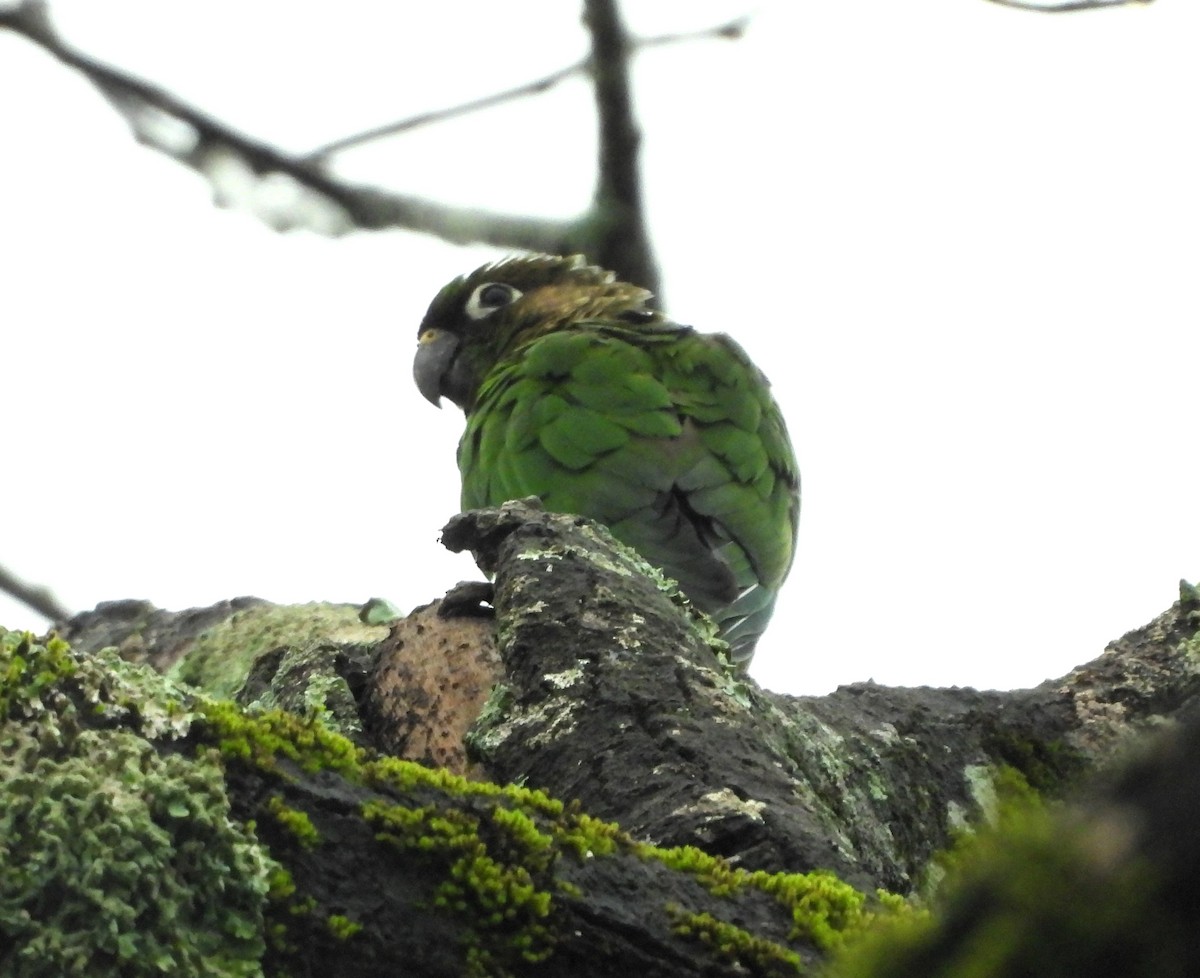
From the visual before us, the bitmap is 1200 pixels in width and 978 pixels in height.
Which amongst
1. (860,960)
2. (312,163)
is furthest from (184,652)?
(860,960)

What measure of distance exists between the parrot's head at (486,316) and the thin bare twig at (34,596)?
8.93 feet

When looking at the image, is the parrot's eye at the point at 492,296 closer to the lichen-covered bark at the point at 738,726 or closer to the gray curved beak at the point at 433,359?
the gray curved beak at the point at 433,359

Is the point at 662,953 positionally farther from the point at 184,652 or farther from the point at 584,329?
the point at 584,329

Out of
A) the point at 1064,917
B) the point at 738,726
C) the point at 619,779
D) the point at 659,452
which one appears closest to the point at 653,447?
the point at 659,452

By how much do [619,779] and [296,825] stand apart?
0.60 metres

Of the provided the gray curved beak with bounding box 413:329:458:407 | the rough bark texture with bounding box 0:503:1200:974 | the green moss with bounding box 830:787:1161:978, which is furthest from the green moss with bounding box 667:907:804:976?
the gray curved beak with bounding box 413:329:458:407

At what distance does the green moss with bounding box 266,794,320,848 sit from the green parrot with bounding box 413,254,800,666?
3440mm

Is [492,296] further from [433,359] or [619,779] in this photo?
[619,779]

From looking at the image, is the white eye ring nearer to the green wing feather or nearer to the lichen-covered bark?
the green wing feather

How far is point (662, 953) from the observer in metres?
1.47

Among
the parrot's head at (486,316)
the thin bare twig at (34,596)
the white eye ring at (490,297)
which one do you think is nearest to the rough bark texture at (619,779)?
the thin bare twig at (34,596)

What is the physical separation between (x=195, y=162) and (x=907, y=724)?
5.83ft

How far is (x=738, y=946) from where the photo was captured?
1479mm

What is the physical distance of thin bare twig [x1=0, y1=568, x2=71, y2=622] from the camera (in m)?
4.18
